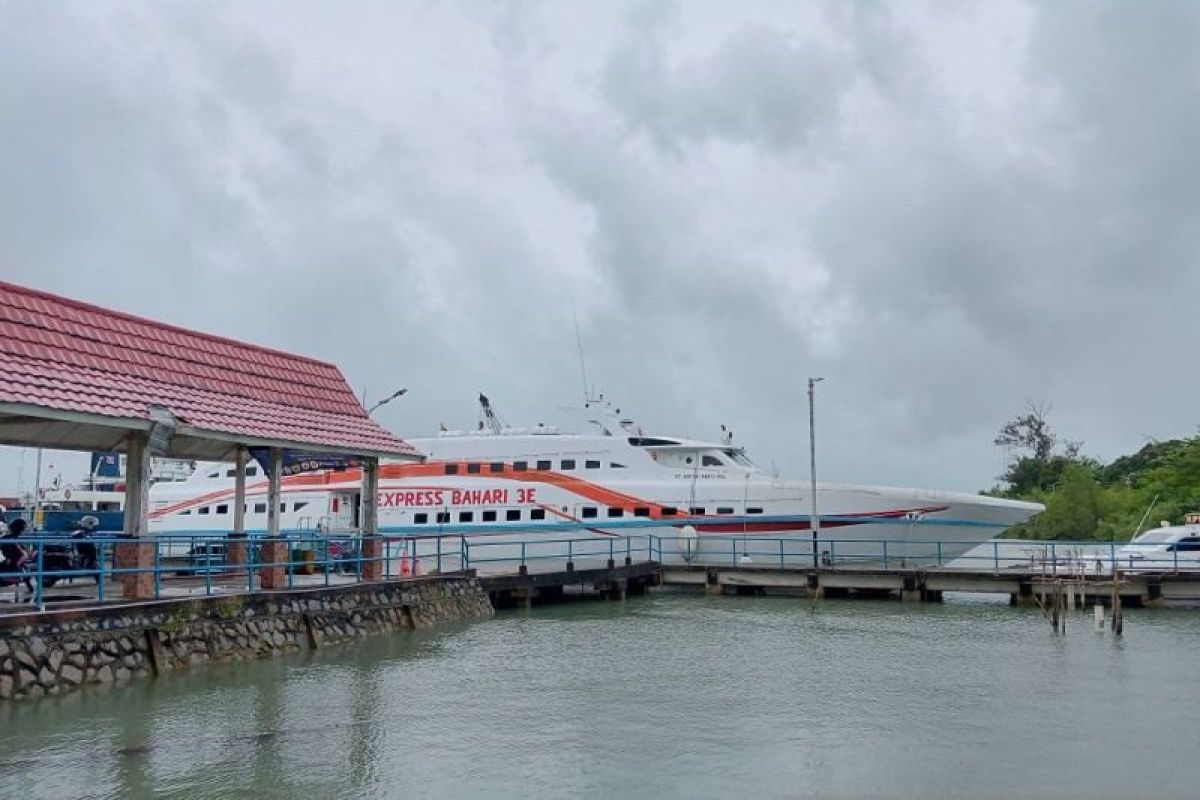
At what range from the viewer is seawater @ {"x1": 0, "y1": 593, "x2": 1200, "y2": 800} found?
30.1ft

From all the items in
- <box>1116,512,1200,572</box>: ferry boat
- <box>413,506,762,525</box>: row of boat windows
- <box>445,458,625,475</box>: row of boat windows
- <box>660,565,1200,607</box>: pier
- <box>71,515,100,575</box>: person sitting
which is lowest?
<box>660,565,1200,607</box>: pier

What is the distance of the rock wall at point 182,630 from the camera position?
39.2ft

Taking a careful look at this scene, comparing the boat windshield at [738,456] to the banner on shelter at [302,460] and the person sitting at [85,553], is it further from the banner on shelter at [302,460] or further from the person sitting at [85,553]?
the person sitting at [85,553]

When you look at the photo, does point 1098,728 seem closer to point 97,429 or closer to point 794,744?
point 794,744

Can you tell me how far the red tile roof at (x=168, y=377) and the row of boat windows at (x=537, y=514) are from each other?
10.6 metres

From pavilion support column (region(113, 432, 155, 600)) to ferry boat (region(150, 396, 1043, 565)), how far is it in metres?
13.4

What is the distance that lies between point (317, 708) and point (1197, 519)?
1078 inches

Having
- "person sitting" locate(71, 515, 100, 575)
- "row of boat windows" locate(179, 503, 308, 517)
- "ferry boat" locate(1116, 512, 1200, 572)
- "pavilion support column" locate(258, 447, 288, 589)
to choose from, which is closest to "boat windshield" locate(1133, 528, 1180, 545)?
"ferry boat" locate(1116, 512, 1200, 572)

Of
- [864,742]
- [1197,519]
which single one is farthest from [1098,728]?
[1197,519]

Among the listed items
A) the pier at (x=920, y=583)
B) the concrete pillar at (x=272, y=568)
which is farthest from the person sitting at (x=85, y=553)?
the pier at (x=920, y=583)

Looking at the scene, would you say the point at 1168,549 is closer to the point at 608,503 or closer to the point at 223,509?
the point at 608,503

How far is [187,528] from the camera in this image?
35125mm

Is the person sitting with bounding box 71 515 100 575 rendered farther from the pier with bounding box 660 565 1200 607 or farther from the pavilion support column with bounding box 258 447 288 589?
the pier with bounding box 660 565 1200 607

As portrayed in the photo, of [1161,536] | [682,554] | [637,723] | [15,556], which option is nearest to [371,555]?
[15,556]
